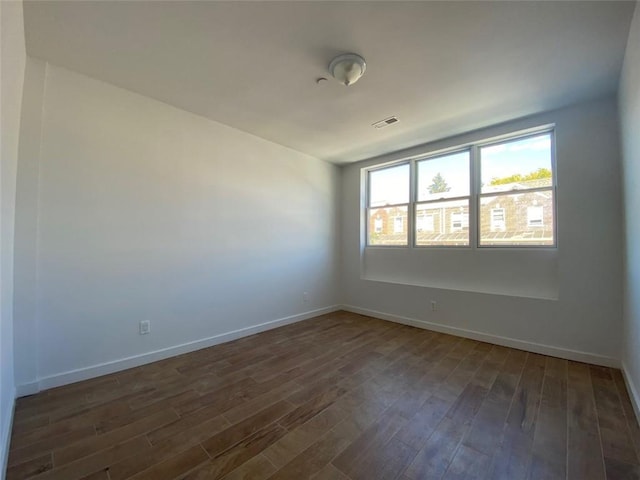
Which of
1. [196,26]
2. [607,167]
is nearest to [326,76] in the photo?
[196,26]

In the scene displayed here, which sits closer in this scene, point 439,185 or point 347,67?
point 347,67

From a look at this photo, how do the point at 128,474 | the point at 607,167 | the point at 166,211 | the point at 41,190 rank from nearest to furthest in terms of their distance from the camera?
the point at 128,474 → the point at 41,190 → the point at 607,167 → the point at 166,211

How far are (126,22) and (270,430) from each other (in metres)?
2.82

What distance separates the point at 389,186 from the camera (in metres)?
4.42

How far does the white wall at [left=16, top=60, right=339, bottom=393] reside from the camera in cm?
206

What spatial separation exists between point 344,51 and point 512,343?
11.4ft

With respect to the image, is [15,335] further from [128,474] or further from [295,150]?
[295,150]

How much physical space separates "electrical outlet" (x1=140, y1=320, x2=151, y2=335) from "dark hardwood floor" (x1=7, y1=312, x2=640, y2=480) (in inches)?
13.1

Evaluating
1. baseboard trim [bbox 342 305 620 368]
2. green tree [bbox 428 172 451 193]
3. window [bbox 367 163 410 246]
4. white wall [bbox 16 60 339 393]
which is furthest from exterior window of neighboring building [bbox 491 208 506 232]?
white wall [bbox 16 60 339 393]

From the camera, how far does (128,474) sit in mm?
1323

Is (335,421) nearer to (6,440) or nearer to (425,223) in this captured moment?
(6,440)

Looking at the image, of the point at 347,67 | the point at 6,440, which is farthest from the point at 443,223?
the point at 6,440

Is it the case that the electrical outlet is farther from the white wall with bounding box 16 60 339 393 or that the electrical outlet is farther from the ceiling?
the ceiling

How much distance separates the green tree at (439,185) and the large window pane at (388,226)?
0.50 metres
